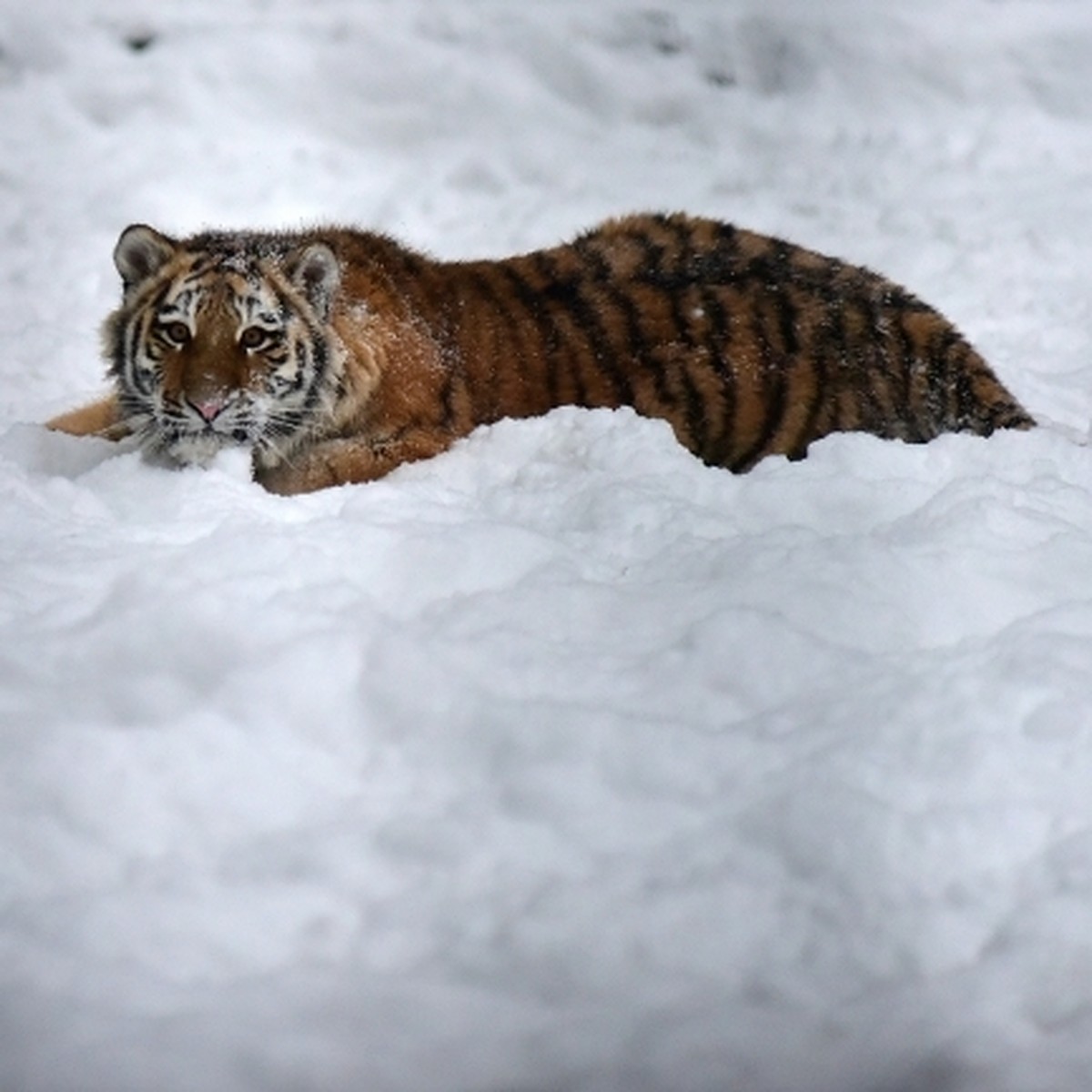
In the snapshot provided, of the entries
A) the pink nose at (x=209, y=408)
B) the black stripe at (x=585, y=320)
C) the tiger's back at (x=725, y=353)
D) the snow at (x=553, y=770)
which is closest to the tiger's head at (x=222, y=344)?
the pink nose at (x=209, y=408)

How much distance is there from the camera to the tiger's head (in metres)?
3.11

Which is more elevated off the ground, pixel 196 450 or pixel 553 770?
pixel 196 450

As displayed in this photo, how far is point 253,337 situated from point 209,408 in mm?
237

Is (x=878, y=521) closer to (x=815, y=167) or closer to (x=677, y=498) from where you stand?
(x=677, y=498)

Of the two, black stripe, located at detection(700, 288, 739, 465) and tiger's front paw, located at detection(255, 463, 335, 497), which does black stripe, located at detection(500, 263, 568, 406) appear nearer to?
black stripe, located at detection(700, 288, 739, 465)

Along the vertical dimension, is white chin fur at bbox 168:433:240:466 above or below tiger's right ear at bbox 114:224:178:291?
below

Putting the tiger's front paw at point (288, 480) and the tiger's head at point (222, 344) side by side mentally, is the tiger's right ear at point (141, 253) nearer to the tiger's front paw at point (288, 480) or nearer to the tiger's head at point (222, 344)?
the tiger's head at point (222, 344)

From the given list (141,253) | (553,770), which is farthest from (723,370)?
(553,770)

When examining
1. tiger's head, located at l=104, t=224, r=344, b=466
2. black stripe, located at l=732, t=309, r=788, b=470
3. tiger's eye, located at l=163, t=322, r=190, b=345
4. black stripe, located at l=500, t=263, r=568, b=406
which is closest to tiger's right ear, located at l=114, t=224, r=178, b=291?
tiger's head, located at l=104, t=224, r=344, b=466

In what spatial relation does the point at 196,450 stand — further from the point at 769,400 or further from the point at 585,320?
the point at 769,400

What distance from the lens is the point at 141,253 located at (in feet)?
10.9

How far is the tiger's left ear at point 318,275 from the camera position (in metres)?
3.31

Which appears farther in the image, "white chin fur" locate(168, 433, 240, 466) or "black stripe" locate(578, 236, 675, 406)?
"black stripe" locate(578, 236, 675, 406)

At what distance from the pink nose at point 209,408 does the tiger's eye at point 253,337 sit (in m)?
0.19
